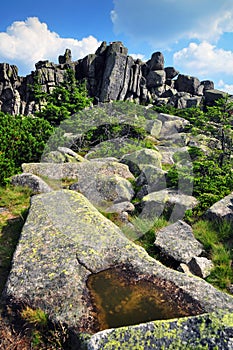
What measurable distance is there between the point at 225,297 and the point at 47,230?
5256mm

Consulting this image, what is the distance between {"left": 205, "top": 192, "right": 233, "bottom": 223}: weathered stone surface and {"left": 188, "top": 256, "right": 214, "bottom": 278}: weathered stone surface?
2.54 metres

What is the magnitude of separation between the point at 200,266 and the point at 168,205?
4.05 metres

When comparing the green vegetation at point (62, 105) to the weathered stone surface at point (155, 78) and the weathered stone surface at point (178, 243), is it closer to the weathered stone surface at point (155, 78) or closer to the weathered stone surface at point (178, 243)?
the weathered stone surface at point (178, 243)

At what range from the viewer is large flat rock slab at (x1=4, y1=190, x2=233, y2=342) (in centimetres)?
547

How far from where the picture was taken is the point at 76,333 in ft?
16.2

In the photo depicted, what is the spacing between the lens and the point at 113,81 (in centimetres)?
6525

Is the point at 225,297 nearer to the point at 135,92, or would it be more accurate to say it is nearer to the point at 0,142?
the point at 0,142

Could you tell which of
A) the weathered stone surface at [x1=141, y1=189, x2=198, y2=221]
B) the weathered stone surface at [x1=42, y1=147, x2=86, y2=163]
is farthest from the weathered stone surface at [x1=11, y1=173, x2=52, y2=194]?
the weathered stone surface at [x1=141, y1=189, x2=198, y2=221]

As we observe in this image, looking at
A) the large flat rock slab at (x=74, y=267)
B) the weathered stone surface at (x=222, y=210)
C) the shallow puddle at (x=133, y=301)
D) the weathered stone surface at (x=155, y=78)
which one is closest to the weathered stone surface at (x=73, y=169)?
the weathered stone surface at (x=222, y=210)

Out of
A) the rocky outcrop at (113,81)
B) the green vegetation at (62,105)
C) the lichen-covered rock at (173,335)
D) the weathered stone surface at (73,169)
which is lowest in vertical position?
the lichen-covered rock at (173,335)

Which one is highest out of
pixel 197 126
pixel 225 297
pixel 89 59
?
pixel 89 59

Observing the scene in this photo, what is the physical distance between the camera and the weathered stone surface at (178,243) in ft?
28.2

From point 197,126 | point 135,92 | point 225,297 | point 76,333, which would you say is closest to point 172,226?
point 225,297

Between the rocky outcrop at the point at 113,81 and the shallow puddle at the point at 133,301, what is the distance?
171 feet
